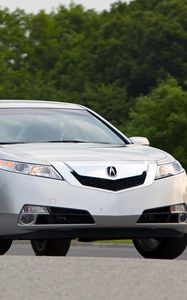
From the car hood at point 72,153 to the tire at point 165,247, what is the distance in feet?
2.82

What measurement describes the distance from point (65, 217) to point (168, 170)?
979mm

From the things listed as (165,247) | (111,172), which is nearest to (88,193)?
(111,172)

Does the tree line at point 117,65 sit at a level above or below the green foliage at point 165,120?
below

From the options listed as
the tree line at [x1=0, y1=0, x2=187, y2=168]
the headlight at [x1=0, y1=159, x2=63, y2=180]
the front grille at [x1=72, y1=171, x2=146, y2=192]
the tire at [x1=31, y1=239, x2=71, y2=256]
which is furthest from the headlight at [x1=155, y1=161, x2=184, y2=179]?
the tree line at [x1=0, y1=0, x2=187, y2=168]

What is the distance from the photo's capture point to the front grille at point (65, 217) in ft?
31.7

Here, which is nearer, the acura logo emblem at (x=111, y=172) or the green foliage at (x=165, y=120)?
the acura logo emblem at (x=111, y=172)

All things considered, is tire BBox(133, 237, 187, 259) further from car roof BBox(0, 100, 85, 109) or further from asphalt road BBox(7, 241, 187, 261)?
asphalt road BBox(7, 241, 187, 261)

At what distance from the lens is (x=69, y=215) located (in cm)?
972

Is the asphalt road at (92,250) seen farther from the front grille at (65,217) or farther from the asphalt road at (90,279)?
the asphalt road at (90,279)

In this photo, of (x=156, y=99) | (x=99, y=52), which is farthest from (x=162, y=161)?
(x=99, y=52)

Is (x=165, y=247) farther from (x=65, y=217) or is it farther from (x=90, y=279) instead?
(x=90, y=279)

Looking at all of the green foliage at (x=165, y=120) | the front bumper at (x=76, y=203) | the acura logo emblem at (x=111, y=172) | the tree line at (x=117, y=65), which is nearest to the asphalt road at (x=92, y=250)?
the front bumper at (x=76, y=203)

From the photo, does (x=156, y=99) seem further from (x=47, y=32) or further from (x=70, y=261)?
(x=47, y=32)

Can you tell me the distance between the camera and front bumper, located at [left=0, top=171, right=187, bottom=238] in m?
9.61
